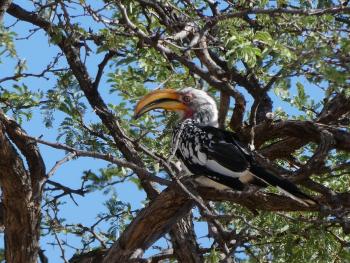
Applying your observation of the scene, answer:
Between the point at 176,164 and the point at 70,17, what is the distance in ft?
4.39

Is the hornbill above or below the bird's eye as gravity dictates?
below

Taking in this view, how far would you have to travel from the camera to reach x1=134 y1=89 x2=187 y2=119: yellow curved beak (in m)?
5.80

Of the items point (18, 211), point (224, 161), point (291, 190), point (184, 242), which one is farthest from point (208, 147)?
point (18, 211)

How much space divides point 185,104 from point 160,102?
191mm

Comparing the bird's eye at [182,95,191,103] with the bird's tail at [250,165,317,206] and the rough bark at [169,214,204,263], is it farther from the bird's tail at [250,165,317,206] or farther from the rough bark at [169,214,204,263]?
the bird's tail at [250,165,317,206]

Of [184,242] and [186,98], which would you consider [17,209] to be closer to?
[184,242]

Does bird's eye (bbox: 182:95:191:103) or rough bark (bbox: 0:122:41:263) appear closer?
rough bark (bbox: 0:122:41:263)

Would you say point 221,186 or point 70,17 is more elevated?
point 70,17

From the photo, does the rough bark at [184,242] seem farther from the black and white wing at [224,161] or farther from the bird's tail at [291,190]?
the bird's tail at [291,190]

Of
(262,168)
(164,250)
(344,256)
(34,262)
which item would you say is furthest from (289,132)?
(34,262)

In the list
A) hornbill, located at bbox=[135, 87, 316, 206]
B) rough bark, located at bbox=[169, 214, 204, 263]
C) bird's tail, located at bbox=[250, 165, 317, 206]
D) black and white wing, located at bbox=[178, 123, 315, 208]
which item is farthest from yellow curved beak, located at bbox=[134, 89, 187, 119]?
bird's tail, located at bbox=[250, 165, 317, 206]

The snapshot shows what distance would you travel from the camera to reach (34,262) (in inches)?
207

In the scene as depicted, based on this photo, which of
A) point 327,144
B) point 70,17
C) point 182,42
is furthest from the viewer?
point 182,42

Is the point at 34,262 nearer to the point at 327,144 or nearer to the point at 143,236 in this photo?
the point at 143,236
